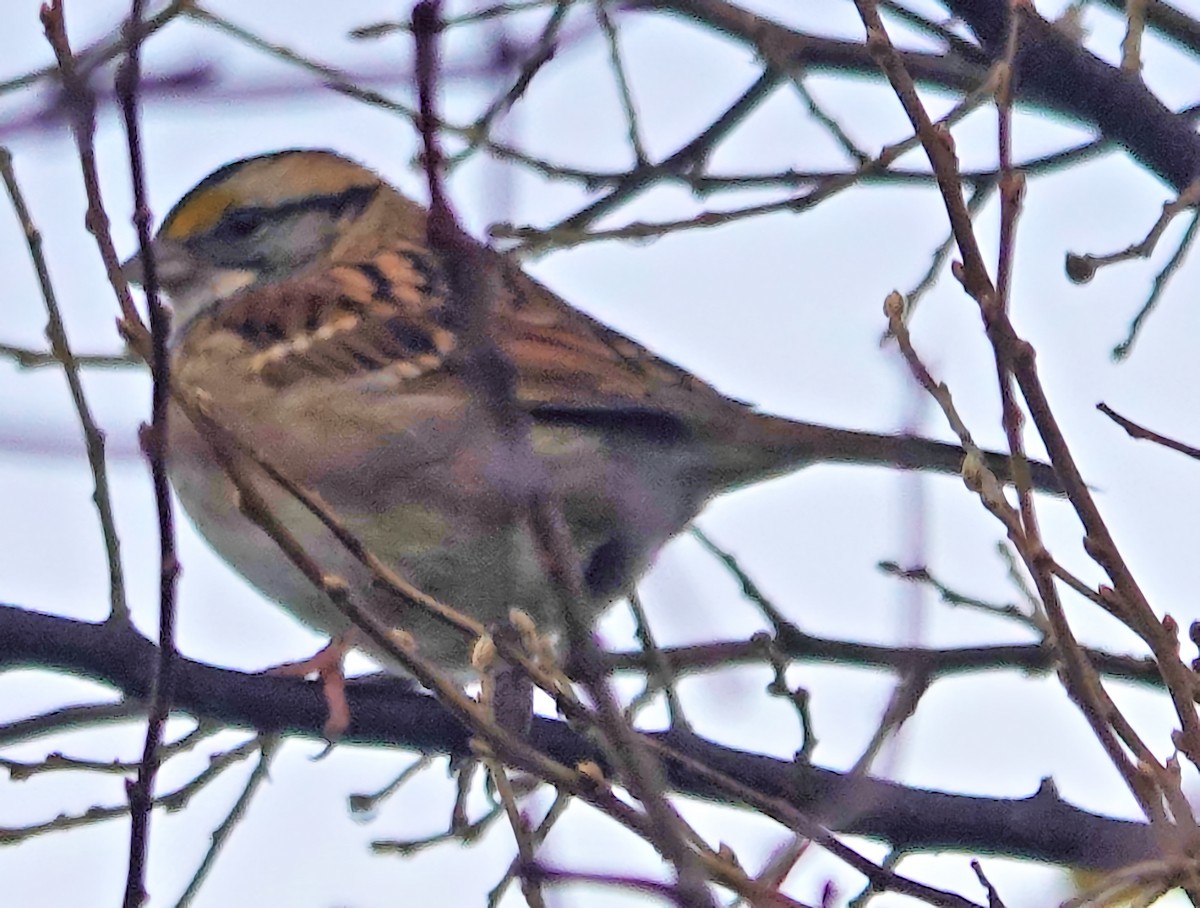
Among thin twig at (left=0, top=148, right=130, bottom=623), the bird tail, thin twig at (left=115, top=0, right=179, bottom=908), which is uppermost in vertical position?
the bird tail

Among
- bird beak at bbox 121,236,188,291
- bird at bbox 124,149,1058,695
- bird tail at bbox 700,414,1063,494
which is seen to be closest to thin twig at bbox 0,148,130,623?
bird at bbox 124,149,1058,695

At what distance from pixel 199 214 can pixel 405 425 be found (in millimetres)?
1618

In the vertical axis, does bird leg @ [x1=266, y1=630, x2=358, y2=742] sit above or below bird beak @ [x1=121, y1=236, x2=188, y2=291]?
below

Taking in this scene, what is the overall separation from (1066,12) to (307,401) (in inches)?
62.4

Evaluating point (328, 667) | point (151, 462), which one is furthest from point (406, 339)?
point (151, 462)

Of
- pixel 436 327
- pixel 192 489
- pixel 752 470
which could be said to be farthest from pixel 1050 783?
pixel 192 489

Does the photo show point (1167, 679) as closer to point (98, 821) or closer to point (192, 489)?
point (98, 821)

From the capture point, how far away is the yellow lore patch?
14.0 ft

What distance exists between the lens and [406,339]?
3.62 m

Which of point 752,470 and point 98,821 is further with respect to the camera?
point 752,470

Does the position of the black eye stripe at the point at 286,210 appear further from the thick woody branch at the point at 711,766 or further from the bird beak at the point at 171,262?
the thick woody branch at the point at 711,766

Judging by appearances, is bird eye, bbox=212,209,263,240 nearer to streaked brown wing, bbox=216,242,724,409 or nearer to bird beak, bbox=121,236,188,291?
bird beak, bbox=121,236,188,291

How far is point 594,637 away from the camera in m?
1.49

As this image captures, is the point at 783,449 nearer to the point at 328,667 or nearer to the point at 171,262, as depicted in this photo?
the point at 328,667
